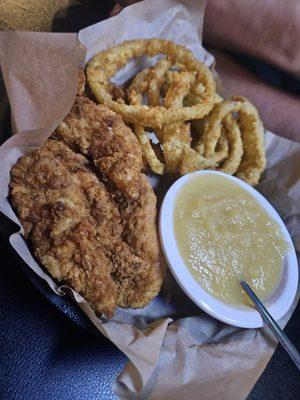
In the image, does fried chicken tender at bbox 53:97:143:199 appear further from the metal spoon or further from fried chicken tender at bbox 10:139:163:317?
the metal spoon

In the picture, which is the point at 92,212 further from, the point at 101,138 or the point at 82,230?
the point at 101,138

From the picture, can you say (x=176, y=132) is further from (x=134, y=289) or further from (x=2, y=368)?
(x=2, y=368)

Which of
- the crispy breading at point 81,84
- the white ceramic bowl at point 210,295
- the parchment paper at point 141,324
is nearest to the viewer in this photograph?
the parchment paper at point 141,324

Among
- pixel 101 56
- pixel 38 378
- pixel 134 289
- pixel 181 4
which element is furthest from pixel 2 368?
pixel 181 4

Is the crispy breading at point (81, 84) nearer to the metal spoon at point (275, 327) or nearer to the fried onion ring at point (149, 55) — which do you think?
the fried onion ring at point (149, 55)

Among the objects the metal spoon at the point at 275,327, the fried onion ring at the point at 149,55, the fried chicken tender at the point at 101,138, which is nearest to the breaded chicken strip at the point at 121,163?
the fried chicken tender at the point at 101,138

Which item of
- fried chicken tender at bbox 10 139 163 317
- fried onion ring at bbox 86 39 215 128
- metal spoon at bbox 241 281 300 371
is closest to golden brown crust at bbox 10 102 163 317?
fried chicken tender at bbox 10 139 163 317
